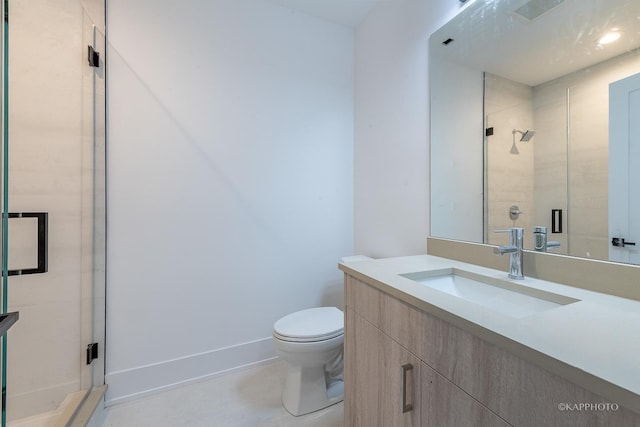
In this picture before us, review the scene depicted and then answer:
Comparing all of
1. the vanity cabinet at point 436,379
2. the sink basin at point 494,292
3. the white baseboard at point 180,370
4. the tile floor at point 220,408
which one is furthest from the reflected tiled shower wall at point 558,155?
the white baseboard at point 180,370

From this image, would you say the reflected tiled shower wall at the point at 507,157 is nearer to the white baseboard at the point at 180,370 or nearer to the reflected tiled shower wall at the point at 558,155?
the reflected tiled shower wall at the point at 558,155

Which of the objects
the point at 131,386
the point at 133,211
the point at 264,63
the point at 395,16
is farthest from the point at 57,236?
the point at 395,16

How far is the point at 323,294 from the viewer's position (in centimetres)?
212

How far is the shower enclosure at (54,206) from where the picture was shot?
1291 millimetres

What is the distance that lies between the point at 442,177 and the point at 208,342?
69.8 inches

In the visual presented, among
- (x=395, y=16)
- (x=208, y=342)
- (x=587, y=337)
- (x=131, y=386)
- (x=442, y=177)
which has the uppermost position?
(x=395, y=16)

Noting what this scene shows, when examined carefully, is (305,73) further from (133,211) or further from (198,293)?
(198,293)

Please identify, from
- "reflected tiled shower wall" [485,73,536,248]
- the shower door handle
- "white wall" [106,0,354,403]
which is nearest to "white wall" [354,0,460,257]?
"white wall" [106,0,354,403]

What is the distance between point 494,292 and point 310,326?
914 mm

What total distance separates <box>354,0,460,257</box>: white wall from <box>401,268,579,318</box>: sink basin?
0.43 m

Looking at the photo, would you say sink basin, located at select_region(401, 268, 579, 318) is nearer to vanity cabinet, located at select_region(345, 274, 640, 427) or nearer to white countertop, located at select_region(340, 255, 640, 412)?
white countertop, located at select_region(340, 255, 640, 412)

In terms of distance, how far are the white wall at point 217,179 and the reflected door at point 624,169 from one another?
1538 millimetres

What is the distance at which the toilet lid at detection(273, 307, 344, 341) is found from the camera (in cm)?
139

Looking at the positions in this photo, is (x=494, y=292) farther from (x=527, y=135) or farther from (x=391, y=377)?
(x=527, y=135)
